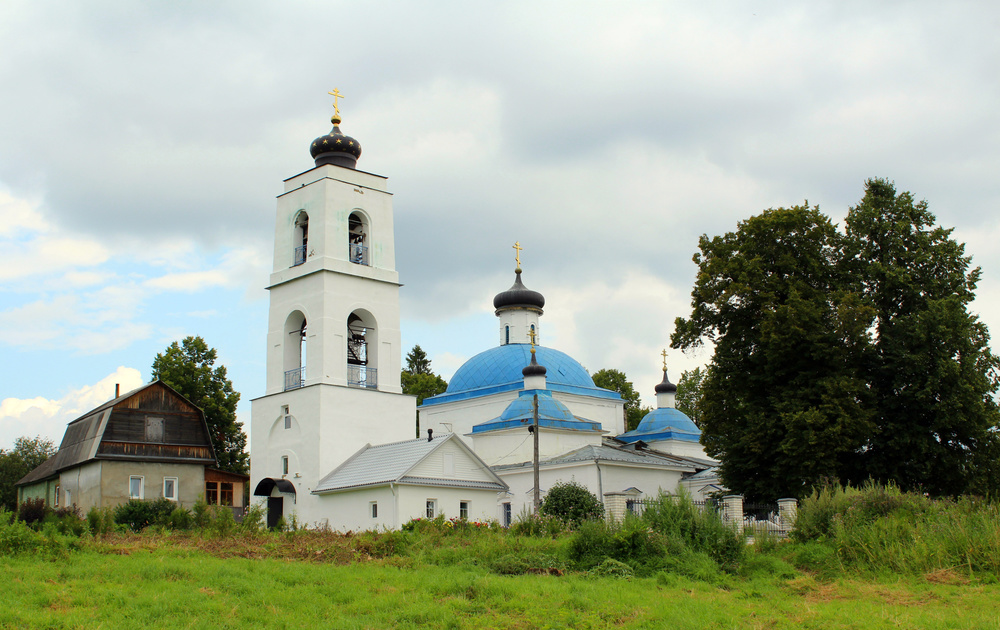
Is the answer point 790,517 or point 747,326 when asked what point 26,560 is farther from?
point 747,326

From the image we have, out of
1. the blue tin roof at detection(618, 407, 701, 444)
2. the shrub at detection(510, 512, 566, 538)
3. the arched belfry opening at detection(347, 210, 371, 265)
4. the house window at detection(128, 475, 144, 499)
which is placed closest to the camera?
the shrub at detection(510, 512, 566, 538)

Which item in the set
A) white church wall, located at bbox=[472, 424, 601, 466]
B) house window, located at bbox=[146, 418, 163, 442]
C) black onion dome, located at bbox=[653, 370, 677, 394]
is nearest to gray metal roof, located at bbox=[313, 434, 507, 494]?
white church wall, located at bbox=[472, 424, 601, 466]

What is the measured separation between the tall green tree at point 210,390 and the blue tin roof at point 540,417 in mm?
12578

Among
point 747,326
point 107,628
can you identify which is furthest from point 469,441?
point 107,628

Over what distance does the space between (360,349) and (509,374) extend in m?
7.93

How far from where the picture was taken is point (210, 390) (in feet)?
139

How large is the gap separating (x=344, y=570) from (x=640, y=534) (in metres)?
4.85

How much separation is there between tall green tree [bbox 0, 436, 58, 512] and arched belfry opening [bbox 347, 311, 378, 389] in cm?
1988

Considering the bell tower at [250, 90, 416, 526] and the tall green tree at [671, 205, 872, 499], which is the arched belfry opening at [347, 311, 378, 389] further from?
the tall green tree at [671, 205, 872, 499]

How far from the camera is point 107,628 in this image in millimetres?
10539

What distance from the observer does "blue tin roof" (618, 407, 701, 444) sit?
133 feet

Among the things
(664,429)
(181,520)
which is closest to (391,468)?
(181,520)

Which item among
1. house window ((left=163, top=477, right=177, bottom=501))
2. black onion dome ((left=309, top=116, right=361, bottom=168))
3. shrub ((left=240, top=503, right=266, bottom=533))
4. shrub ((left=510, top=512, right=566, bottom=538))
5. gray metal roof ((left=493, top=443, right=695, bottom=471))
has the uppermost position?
black onion dome ((left=309, top=116, right=361, bottom=168))

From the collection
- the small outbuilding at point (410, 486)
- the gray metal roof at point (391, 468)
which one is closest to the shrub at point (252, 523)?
the small outbuilding at point (410, 486)
